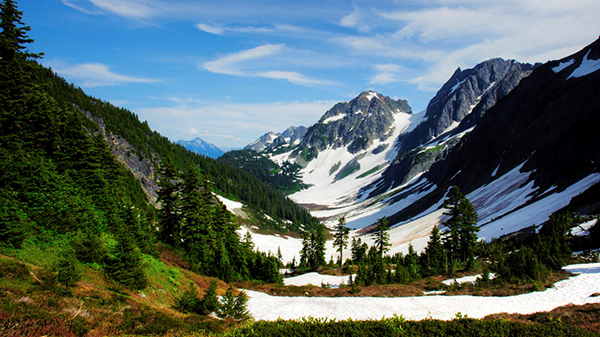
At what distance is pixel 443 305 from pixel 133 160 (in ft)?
326

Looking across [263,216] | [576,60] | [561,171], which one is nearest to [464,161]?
[576,60]

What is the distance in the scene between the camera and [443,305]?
20.8 metres

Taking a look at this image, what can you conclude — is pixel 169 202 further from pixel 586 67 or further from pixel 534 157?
pixel 586 67

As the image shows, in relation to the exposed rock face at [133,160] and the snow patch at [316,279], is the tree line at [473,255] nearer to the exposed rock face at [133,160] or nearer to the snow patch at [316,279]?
the snow patch at [316,279]

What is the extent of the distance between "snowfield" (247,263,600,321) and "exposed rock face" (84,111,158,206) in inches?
3109

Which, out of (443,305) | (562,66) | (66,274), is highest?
(562,66)

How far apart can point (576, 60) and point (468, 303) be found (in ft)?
436

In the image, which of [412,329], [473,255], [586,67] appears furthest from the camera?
[586,67]

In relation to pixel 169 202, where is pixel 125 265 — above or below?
below

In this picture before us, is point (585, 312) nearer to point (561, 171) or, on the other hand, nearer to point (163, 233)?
point (163, 233)

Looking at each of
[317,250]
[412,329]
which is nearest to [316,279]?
[317,250]

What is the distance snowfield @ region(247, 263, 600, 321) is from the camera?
18297 mm

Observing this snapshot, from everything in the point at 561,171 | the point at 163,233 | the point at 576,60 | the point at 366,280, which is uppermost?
the point at 576,60

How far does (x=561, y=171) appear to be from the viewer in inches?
2418
